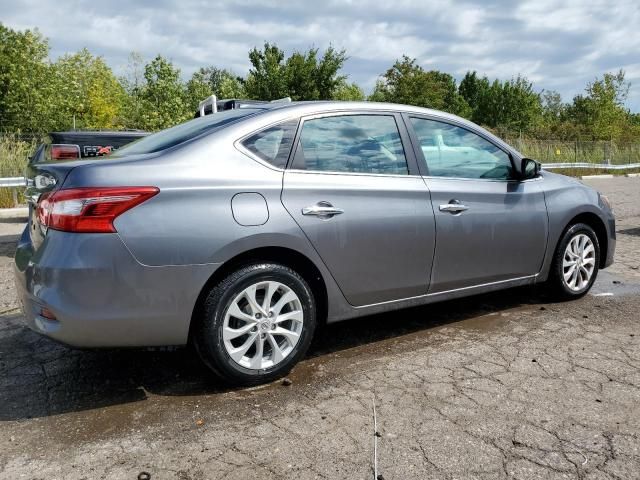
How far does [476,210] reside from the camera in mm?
4023

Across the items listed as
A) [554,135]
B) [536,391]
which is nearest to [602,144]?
[554,135]

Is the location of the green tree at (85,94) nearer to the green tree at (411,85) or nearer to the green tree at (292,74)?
the green tree at (292,74)

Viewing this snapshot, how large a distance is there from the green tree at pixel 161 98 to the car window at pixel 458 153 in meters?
24.7

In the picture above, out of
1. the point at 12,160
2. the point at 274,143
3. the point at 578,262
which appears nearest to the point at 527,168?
the point at 578,262

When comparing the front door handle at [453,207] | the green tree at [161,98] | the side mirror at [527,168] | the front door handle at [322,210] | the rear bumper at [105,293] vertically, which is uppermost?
the green tree at [161,98]

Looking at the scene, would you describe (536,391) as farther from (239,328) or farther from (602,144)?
(602,144)

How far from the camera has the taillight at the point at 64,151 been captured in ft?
24.0

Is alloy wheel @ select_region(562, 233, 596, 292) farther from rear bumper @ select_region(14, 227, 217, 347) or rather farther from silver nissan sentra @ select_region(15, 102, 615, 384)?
rear bumper @ select_region(14, 227, 217, 347)

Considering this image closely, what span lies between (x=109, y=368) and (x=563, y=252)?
356 cm

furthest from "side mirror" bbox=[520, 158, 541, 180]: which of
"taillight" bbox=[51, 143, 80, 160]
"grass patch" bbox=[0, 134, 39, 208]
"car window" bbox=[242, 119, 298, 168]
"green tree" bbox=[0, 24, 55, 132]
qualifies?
"green tree" bbox=[0, 24, 55, 132]

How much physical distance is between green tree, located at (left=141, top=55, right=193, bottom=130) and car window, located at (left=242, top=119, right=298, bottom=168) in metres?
25.1

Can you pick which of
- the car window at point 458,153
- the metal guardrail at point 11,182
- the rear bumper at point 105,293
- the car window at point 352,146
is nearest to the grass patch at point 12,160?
the metal guardrail at point 11,182

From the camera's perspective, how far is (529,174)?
14.4 feet

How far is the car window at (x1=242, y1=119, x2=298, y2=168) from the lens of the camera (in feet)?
10.7
